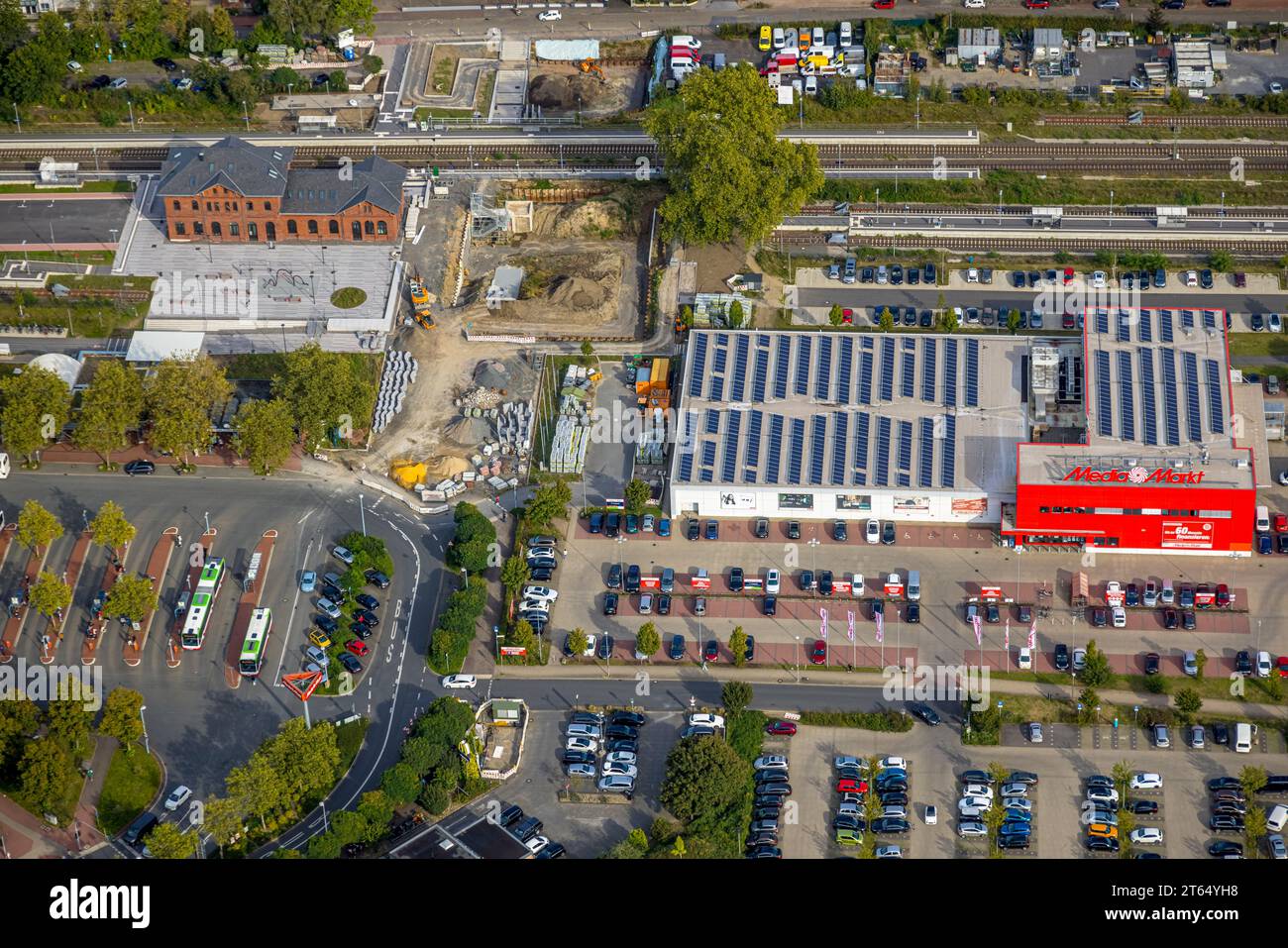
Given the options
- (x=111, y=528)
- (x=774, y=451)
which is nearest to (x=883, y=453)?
(x=774, y=451)

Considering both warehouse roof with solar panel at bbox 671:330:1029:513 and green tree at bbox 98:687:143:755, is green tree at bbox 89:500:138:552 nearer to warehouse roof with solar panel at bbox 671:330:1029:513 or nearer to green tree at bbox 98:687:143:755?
green tree at bbox 98:687:143:755

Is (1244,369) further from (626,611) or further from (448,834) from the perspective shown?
(448,834)

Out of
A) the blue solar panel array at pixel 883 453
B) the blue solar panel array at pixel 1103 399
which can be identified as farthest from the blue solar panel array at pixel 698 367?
the blue solar panel array at pixel 1103 399

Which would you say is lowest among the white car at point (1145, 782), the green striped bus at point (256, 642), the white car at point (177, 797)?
the white car at point (177, 797)

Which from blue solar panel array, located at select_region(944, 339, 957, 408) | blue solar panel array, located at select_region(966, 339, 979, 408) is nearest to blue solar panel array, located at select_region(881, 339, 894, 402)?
blue solar panel array, located at select_region(944, 339, 957, 408)

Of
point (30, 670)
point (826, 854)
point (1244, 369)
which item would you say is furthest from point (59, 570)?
point (1244, 369)

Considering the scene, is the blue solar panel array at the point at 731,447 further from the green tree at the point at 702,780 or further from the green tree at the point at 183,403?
the green tree at the point at 183,403
